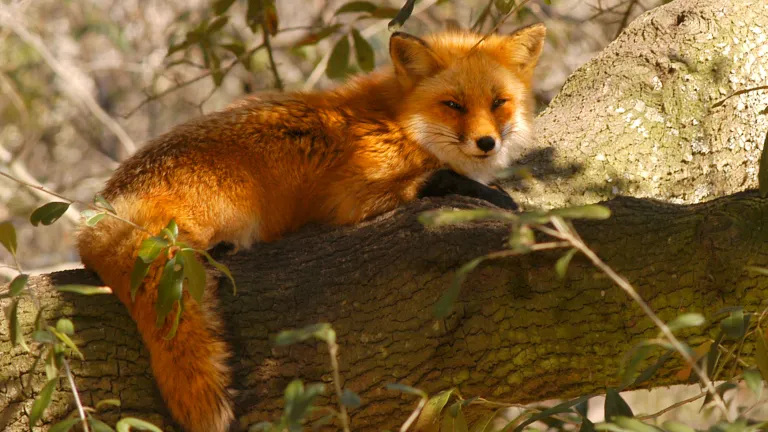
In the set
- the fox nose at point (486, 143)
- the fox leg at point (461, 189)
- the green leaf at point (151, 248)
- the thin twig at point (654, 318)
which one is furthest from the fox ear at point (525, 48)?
the green leaf at point (151, 248)

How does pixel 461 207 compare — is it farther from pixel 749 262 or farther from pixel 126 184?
pixel 126 184

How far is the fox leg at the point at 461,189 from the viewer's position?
4188mm

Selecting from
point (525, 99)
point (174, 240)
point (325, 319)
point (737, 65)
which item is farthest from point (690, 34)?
point (174, 240)

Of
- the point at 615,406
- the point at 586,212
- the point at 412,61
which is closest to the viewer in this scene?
the point at 586,212

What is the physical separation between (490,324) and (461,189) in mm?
1357

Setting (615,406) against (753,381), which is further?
(615,406)

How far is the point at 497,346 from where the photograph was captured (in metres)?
3.08

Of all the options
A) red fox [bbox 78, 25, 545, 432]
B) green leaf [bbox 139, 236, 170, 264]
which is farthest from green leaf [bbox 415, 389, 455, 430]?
red fox [bbox 78, 25, 545, 432]

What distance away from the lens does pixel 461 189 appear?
4324 mm

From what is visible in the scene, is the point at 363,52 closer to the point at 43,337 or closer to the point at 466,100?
the point at 466,100

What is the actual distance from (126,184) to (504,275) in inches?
80.5

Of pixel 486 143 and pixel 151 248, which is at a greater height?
pixel 486 143

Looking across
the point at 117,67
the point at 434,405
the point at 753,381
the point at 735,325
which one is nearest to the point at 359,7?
the point at 434,405

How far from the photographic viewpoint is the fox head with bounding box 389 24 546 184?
4527 mm
